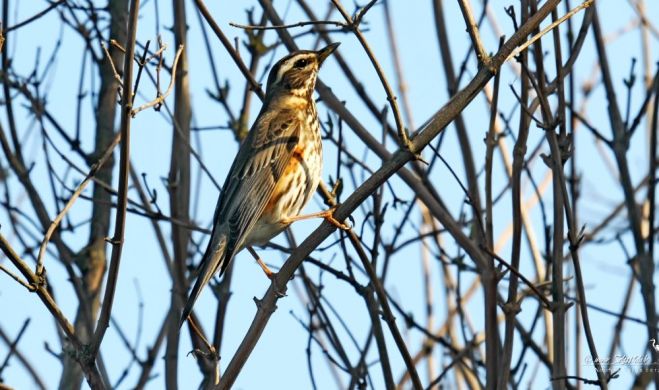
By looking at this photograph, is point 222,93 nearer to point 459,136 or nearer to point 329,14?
point 329,14

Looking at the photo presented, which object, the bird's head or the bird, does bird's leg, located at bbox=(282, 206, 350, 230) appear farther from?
the bird's head

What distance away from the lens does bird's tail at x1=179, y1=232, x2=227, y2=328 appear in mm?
6041

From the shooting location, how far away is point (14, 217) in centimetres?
777

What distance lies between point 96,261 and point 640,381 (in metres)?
3.78

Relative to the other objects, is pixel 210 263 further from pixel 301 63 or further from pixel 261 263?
pixel 301 63

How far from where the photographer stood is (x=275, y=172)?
7.45 metres

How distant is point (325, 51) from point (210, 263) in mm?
1813

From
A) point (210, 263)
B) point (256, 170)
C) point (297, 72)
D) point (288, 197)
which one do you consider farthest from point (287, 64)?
point (210, 263)

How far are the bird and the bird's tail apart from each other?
0.01 meters

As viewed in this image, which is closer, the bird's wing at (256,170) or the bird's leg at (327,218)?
the bird's leg at (327,218)

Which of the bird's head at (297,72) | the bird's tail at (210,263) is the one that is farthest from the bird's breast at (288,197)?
the bird's head at (297,72)

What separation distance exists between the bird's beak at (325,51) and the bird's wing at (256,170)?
21.4 inches

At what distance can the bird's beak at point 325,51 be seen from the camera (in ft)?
24.2

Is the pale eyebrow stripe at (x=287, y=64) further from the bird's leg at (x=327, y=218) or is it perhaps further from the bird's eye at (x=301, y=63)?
the bird's leg at (x=327, y=218)
